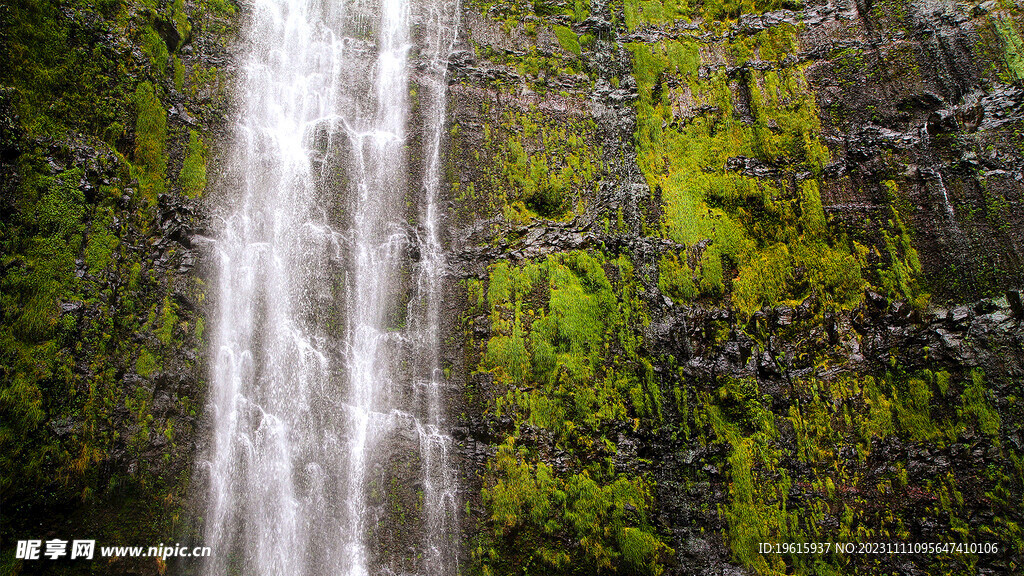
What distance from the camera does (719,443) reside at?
34.3ft

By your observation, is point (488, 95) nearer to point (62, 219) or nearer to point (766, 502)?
point (62, 219)

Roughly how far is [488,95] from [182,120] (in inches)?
260

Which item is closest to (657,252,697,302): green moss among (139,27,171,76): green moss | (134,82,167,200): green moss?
(134,82,167,200): green moss

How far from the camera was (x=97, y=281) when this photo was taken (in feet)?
30.9

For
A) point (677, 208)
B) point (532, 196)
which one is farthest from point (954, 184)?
point (532, 196)

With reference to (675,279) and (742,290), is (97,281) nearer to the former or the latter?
(675,279)

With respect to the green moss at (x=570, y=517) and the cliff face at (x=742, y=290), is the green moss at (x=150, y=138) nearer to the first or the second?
the cliff face at (x=742, y=290)

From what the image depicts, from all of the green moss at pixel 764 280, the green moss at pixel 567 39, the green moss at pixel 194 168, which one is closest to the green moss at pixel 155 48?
the green moss at pixel 194 168

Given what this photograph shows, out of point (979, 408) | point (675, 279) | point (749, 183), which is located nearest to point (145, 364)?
point (675, 279)

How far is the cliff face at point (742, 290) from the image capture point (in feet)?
31.8

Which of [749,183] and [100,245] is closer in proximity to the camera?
[100,245]

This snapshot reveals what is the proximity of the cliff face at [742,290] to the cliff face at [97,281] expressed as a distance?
5.32 m

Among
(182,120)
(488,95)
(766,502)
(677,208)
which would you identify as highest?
(488,95)

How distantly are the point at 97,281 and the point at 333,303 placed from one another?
13.1 feet
